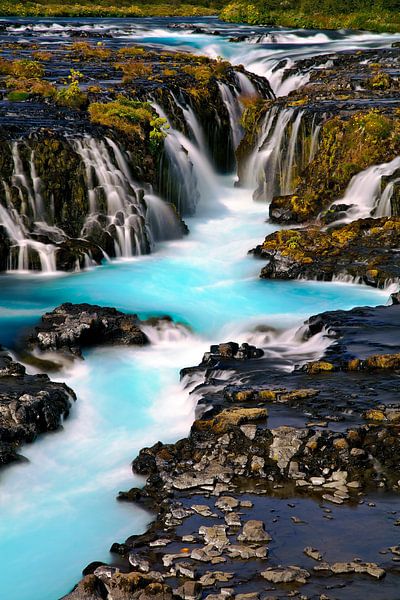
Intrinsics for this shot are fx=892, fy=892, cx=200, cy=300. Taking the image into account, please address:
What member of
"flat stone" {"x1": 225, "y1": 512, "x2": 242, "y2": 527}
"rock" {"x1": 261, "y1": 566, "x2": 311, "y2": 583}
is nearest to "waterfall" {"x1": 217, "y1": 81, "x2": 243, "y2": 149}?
"flat stone" {"x1": 225, "y1": 512, "x2": 242, "y2": 527}

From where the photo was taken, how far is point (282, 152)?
95.3 ft

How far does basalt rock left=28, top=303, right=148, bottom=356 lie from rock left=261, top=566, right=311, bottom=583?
797 cm

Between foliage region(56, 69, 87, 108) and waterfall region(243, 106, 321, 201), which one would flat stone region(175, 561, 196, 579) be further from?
foliage region(56, 69, 87, 108)

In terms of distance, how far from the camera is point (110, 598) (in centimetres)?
938

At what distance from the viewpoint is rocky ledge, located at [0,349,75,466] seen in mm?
13234

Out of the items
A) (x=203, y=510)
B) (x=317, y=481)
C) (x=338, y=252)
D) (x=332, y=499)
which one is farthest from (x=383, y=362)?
(x=338, y=252)

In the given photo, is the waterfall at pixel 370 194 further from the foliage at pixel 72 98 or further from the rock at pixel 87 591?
the rock at pixel 87 591

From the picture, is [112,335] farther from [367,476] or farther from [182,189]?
[182,189]

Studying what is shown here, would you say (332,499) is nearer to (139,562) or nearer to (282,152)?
(139,562)

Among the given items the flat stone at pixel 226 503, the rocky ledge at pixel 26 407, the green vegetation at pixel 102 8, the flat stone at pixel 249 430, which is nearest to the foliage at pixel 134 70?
the rocky ledge at pixel 26 407

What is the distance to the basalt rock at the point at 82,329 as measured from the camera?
16.9m

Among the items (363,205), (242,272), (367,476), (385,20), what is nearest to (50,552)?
(367,476)

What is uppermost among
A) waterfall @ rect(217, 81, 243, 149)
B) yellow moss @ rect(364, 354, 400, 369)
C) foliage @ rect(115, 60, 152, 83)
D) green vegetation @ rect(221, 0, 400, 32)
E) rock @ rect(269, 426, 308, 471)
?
green vegetation @ rect(221, 0, 400, 32)

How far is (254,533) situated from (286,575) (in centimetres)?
97
